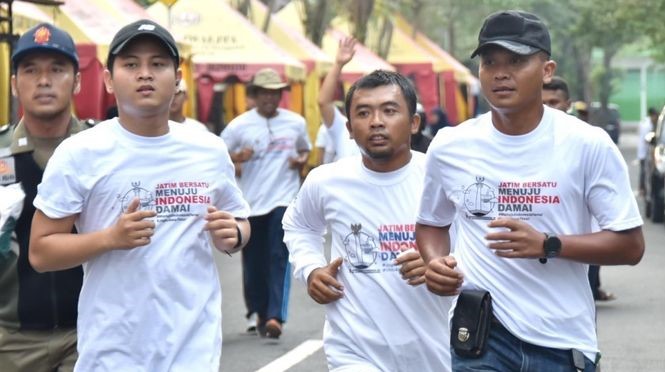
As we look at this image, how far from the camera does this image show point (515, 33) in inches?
207

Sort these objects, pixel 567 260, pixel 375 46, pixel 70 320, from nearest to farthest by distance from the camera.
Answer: pixel 567 260
pixel 70 320
pixel 375 46

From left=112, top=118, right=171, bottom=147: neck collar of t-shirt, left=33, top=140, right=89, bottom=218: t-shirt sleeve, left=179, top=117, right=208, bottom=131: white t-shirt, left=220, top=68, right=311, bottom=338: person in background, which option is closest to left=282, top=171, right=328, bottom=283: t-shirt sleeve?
left=179, top=117, right=208, bottom=131: white t-shirt

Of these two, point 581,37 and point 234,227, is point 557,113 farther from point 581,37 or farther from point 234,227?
point 581,37

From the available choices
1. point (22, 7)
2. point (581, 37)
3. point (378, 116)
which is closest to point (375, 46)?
point (581, 37)

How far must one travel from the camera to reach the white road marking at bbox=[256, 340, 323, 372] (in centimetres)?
1050

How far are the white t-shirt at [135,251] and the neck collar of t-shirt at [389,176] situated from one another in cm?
108

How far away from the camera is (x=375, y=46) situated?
163 ft

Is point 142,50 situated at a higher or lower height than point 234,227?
higher

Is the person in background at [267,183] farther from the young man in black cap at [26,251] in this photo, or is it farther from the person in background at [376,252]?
the young man in black cap at [26,251]

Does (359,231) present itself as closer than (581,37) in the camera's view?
Yes

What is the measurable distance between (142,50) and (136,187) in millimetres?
465

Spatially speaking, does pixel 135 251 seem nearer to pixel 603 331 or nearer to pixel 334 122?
pixel 603 331

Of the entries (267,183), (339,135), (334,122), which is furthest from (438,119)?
(267,183)

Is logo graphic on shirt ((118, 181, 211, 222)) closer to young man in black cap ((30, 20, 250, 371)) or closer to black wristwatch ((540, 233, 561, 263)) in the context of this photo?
young man in black cap ((30, 20, 250, 371))
